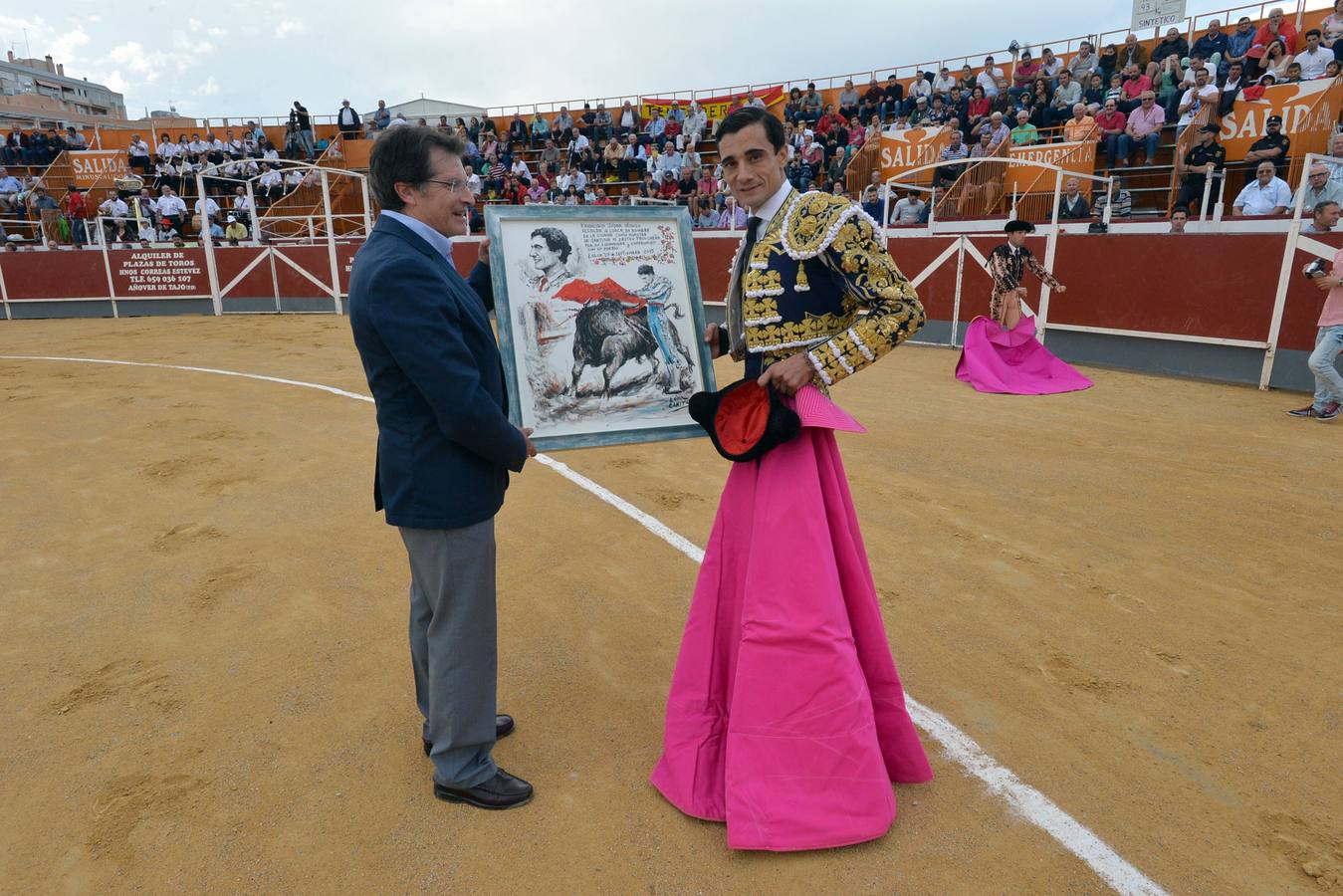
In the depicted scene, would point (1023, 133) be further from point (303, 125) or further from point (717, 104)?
point (303, 125)

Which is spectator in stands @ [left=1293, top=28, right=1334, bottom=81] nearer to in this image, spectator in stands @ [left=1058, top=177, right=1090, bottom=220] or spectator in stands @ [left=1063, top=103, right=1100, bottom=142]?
spectator in stands @ [left=1063, top=103, right=1100, bottom=142]

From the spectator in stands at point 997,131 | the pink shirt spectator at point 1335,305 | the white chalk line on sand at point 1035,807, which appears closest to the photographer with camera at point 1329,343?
Result: the pink shirt spectator at point 1335,305

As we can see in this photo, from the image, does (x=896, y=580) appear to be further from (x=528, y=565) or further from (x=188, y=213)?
(x=188, y=213)

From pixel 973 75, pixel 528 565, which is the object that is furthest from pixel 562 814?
pixel 973 75

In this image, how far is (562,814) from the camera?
1.98m

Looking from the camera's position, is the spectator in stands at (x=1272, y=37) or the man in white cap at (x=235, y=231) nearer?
the spectator in stands at (x=1272, y=37)

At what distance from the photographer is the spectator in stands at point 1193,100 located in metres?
10.4

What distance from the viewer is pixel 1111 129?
1149 cm

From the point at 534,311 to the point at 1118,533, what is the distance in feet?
9.75

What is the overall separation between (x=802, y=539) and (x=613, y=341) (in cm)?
73

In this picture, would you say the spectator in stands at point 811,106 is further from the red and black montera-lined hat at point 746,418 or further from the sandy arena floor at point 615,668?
the red and black montera-lined hat at point 746,418

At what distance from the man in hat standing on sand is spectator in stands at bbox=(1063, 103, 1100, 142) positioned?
11558 mm

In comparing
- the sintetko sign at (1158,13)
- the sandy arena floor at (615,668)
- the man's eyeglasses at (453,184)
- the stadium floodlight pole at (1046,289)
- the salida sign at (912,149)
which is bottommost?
the sandy arena floor at (615,668)

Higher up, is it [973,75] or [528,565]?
[973,75]
